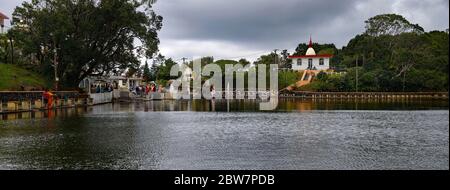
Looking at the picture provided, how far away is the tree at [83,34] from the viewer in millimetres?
52844

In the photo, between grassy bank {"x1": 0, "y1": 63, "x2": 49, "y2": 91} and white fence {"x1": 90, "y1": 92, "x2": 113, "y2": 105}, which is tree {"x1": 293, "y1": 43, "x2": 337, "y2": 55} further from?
grassy bank {"x1": 0, "y1": 63, "x2": 49, "y2": 91}

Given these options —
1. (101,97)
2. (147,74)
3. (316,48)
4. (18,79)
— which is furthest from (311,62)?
(18,79)

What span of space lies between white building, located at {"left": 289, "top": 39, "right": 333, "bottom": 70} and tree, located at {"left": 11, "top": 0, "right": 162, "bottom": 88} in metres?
45.8

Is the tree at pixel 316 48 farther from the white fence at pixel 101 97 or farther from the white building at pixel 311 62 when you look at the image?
the white fence at pixel 101 97

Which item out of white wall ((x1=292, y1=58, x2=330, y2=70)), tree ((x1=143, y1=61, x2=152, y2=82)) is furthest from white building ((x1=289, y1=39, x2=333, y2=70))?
tree ((x1=143, y1=61, x2=152, y2=82))

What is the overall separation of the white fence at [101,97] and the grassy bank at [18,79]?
16.4ft

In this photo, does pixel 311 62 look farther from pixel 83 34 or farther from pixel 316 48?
pixel 83 34

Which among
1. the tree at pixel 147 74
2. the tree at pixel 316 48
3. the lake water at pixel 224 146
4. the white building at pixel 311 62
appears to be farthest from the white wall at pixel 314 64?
the lake water at pixel 224 146

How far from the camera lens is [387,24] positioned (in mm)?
92125

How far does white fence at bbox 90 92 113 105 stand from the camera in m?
55.9

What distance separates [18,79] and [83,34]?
7598mm
